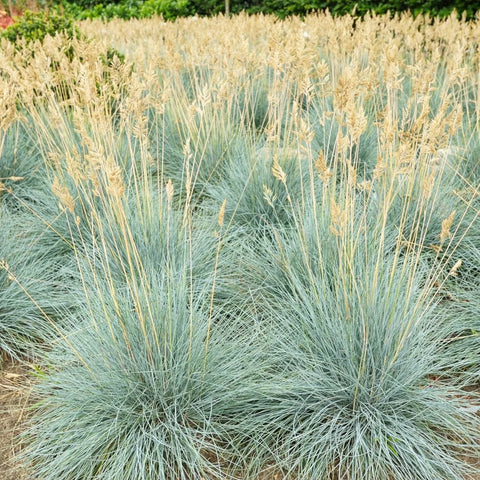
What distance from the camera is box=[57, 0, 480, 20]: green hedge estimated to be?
8.80m

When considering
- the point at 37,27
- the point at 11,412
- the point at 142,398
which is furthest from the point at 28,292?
the point at 37,27

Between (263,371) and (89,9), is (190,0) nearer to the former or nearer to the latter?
(89,9)

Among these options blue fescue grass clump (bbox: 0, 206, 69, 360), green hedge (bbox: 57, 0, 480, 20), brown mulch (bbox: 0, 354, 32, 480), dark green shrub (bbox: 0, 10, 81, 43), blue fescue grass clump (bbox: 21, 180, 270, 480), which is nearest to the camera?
→ blue fescue grass clump (bbox: 21, 180, 270, 480)

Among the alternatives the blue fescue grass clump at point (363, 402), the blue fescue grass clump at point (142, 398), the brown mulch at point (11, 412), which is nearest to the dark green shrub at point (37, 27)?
the brown mulch at point (11, 412)

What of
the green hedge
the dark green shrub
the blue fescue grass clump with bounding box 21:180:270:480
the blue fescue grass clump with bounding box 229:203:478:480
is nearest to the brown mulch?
the blue fescue grass clump with bounding box 21:180:270:480

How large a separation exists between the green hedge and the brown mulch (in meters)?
7.65

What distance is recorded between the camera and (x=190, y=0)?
1295cm

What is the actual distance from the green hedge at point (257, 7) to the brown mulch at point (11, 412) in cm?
765

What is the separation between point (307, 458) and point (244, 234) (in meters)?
1.59

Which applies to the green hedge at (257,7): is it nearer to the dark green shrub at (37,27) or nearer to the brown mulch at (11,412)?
the dark green shrub at (37,27)

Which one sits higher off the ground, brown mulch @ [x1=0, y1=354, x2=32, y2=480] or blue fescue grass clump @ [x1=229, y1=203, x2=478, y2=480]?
blue fescue grass clump @ [x1=229, y1=203, x2=478, y2=480]

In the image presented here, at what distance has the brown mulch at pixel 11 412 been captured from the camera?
82.6 inches

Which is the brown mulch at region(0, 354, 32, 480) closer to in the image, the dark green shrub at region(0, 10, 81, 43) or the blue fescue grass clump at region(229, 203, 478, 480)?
the blue fescue grass clump at region(229, 203, 478, 480)

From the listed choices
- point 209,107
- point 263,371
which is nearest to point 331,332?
point 263,371
